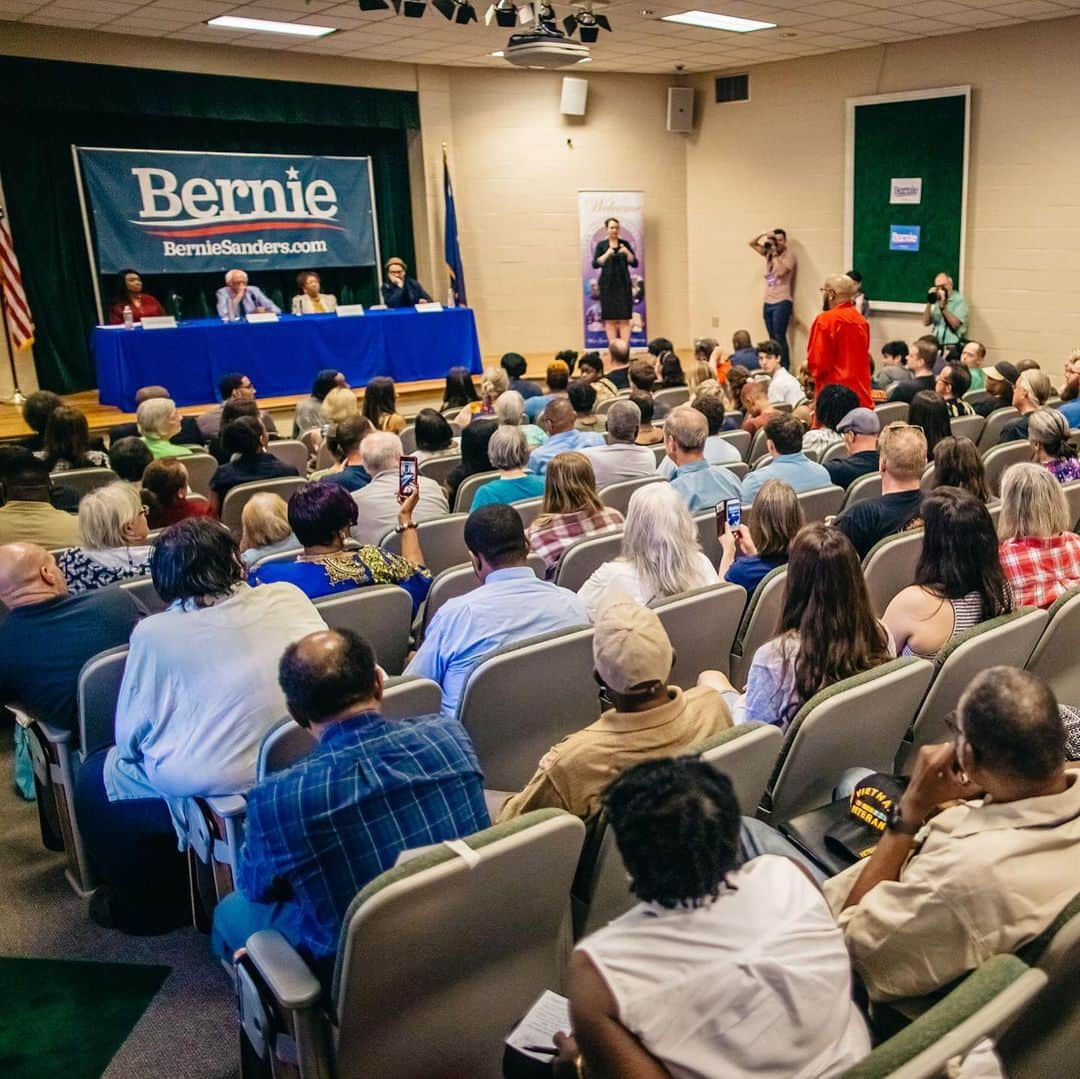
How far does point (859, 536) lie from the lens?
12.5ft

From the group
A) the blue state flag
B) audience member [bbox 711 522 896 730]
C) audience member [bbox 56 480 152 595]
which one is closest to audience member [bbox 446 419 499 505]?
audience member [bbox 56 480 152 595]

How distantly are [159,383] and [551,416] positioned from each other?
4724 mm

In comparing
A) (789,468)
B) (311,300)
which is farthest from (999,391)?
(311,300)

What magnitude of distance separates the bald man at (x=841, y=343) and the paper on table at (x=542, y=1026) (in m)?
5.42

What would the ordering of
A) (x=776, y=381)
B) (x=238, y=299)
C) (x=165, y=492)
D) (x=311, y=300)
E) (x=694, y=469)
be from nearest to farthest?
1. (x=165, y=492)
2. (x=694, y=469)
3. (x=776, y=381)
4. (x=238, y=299)
5. (x=311, y=300)

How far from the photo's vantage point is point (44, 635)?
2977mm

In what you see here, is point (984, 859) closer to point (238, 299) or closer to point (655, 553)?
point (655, 553)

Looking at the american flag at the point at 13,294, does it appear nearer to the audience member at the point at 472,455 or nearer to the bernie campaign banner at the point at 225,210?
the bernie campaign banner at the point at 225,210

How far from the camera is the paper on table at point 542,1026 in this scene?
64.7 inches

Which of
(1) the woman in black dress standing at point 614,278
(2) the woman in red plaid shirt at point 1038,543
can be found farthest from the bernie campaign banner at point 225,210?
(2) the woman in red plaid shirt at point 1038,543

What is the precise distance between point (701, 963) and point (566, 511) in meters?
2.70

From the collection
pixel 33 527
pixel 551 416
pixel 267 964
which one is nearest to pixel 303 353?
pixel 551 416

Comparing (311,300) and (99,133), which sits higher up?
(99,133)

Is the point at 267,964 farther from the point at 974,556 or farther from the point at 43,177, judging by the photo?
the point at 43,177
